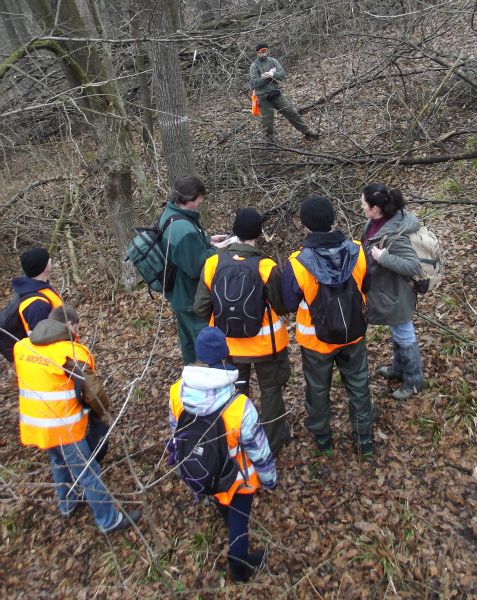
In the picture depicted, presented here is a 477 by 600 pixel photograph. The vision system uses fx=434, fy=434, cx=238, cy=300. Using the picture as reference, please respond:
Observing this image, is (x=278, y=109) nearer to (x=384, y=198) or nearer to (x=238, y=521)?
(x=384, y=198)

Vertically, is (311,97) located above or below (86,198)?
above

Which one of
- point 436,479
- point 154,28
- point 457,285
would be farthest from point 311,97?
point 436,479

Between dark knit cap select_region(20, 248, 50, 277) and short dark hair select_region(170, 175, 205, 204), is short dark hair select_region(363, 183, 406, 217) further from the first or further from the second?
dark knit cap select_region(20, 248, 50, 277)

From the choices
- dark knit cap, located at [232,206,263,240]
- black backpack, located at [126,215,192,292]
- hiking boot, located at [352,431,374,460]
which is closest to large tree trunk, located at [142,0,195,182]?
black backpack, located at [126,215,192,292]

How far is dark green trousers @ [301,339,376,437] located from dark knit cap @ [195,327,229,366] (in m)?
1.03

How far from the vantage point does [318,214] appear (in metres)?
2.95

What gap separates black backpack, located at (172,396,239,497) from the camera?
2496 millimetres

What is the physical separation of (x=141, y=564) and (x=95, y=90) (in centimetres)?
568

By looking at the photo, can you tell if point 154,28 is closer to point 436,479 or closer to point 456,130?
point 456,130

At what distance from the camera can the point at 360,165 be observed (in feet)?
22.1

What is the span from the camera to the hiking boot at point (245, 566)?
3049 mm

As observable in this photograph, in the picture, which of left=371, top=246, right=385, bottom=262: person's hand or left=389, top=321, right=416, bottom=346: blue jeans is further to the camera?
left=389, top=321, right=416, bottom=346: blue jeans

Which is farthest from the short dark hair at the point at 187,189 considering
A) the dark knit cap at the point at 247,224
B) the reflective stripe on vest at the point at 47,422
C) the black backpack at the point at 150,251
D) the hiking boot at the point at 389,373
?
the hiking boot at the point at 389,373

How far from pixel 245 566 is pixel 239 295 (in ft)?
6.35
